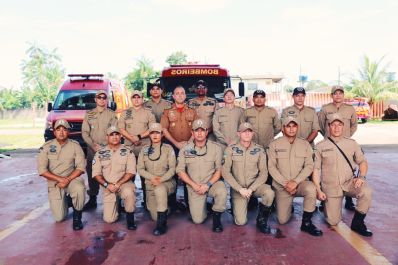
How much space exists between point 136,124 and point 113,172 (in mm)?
1022

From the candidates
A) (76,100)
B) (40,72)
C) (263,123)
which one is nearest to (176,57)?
(40,72)

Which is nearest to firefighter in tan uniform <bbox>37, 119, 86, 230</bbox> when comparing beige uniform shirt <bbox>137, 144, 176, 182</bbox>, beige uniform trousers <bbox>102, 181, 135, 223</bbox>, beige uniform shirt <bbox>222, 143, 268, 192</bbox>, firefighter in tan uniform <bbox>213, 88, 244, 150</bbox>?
beige uniform trousers <bbox>102, 181, 135, 223</bbox>

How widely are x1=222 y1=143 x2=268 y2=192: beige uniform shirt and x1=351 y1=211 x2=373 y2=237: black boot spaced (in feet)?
3.84

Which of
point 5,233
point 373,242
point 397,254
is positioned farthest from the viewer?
point 5,233

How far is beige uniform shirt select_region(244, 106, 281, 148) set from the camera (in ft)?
18.7

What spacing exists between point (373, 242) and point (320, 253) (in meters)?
0.74

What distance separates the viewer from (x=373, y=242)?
4156 millimetres

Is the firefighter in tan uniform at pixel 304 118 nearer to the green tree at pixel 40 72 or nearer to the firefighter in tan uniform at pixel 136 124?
the firefighter in tan uniform at pixel 136 124

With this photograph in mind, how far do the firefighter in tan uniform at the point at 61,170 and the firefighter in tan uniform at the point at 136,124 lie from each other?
0.87m

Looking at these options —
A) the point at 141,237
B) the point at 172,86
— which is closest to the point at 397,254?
the point at 141,237

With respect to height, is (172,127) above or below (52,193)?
above

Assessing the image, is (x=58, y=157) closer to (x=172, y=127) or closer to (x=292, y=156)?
(x=172, y=127)

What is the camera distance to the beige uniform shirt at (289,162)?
4723 mm

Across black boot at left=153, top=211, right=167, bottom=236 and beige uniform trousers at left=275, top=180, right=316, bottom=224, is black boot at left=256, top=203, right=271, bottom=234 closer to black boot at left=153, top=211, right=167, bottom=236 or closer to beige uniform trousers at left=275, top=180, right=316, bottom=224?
beige uniform trousers at left=275, top=180, right=316, bottom=224
